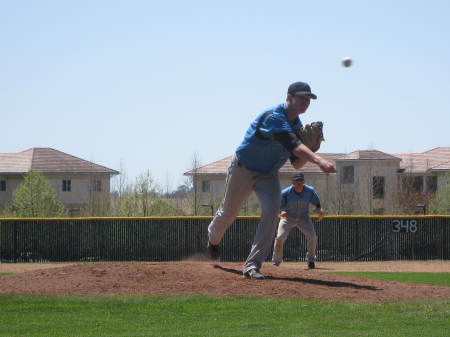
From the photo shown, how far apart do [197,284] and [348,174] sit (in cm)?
4962

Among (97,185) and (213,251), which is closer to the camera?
(213,251)

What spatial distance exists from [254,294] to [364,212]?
4164cm

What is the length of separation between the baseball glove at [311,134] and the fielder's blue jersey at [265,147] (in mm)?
92

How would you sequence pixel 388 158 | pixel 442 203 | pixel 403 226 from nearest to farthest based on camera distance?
pixel 403 226
pixel 442 203
pixel 388 158

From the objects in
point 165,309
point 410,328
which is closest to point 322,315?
point 410,328

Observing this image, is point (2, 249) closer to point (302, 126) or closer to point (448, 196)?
point (302, 126)

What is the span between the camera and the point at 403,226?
78.5 feet

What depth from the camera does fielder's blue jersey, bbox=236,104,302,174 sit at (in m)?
8.66

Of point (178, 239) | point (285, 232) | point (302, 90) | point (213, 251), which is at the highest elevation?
point (302, 90)

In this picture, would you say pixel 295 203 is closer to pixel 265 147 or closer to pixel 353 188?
pixel 265 147

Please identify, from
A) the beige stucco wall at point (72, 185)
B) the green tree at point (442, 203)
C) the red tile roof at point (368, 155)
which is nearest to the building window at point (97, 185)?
the beige stucco wall at point (72, 185)

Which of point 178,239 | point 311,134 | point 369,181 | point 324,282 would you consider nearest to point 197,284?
point 324,282

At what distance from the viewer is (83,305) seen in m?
8.05

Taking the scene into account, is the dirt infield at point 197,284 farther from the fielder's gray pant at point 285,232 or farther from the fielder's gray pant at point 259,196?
the fielder's gray pant at point 285,232
